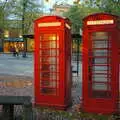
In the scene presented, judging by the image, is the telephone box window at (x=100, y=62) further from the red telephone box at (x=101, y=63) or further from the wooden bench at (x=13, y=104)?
the wooden bench at (x=13, y=104)

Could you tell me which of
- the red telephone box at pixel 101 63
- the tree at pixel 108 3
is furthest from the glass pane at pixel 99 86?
the tree at pixel 108 3

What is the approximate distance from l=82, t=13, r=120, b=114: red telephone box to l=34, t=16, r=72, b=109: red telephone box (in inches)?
23.4

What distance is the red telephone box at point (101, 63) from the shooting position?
8.95 metres

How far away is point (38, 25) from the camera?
9.71 metres

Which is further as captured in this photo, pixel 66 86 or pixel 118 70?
pixel 66 86

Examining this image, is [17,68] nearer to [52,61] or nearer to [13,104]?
[52,61]

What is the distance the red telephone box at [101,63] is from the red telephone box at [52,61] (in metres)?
0.59

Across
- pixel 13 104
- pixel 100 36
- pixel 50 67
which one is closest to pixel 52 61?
pixel 50 67

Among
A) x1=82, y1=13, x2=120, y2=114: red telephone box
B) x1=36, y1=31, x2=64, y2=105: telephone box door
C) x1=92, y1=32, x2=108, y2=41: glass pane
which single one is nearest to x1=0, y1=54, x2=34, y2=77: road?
x1=36, y1=31, x2=64, y2=105: telephone box door

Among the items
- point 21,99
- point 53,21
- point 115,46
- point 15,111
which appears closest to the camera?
point 21,99

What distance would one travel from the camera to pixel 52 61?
9.77 meters

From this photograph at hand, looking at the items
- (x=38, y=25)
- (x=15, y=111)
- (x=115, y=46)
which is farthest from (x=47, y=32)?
(x=15, y=111)

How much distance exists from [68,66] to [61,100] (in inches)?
34.9

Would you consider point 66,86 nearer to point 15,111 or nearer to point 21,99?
point 15,111
